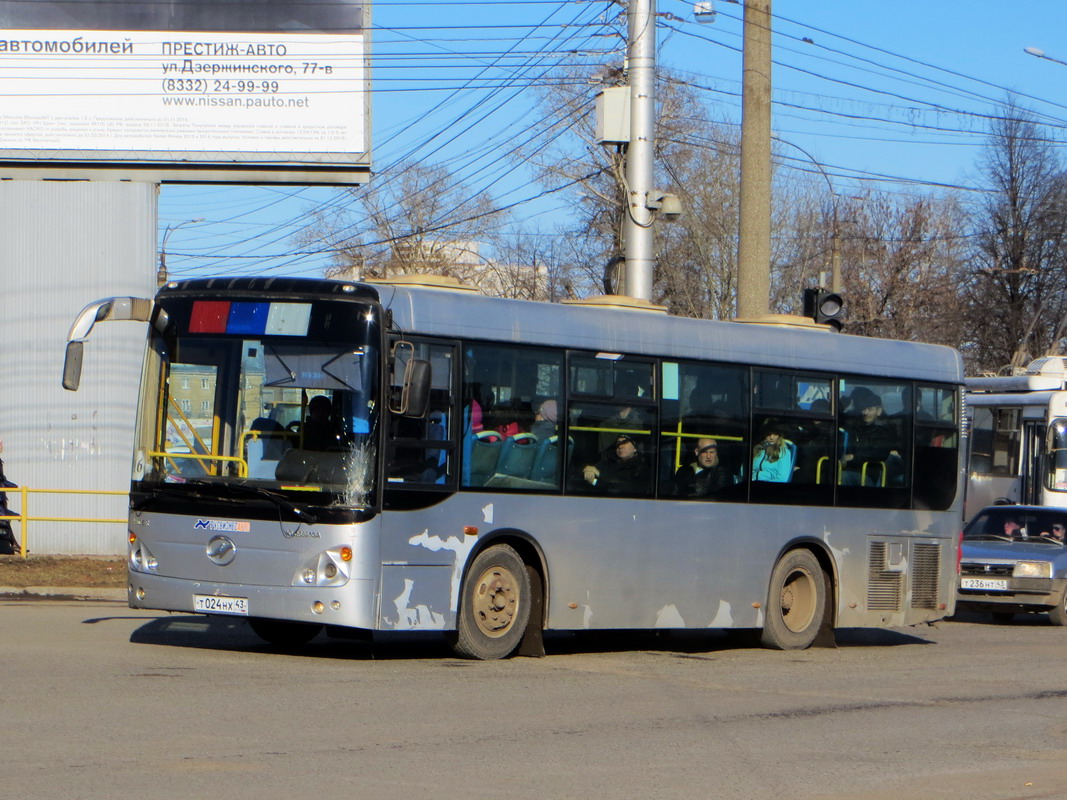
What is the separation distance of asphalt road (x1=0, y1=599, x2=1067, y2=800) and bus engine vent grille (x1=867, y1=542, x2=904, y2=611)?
114cm

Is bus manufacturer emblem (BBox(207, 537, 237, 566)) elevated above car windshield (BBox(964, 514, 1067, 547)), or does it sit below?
above

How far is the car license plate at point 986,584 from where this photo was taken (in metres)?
19.5

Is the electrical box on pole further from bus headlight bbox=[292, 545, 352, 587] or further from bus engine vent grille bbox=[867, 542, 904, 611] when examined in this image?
bus headlight bbox=[292, 545, 352, 587]

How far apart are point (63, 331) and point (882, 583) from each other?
44.2ft

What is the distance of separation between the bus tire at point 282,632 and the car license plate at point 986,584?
31.9ft

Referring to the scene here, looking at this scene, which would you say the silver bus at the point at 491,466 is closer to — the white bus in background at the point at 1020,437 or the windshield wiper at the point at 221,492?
the windshield wiper at the point at 221,492

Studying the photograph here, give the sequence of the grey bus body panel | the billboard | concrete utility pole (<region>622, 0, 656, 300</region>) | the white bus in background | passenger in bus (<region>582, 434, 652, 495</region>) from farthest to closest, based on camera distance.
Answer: the white bus in background → the billboard → concrete utility pole (<region>622, 0, 656, 300</region>) → passenger in bus (<region>582, 434, 652, 495</region>) → the grey bus body panel

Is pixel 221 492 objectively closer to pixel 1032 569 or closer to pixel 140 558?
pixel 140 558

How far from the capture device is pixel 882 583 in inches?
600

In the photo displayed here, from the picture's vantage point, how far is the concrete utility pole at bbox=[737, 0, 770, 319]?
759 inches

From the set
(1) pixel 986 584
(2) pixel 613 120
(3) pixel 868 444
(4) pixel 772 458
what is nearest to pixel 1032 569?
(1) pixel 986 584

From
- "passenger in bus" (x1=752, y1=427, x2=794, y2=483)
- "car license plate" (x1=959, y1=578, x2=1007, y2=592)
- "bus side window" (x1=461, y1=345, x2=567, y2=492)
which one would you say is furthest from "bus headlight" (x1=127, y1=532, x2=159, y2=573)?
"car license plate" (x1=959, y1=578, x2=1007, y2=592)

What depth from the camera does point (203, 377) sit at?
11531mm

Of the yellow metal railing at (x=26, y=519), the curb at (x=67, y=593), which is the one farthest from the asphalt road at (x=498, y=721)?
the yellow metal railing at (x=26, y=519)
